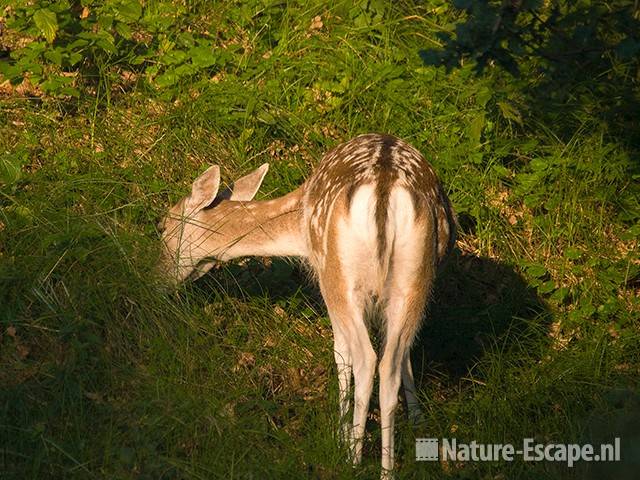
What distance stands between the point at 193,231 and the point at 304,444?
177cm

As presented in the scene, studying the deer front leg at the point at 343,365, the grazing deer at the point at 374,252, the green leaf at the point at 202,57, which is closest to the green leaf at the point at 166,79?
the green leaf at the point at 202,57

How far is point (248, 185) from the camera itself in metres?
6.74

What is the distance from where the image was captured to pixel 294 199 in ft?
21.0

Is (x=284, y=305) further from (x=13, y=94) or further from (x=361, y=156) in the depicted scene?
(x=13, y=94)

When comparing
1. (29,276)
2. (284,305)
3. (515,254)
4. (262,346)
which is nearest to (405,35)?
(515,254)

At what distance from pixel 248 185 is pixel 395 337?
1.76m

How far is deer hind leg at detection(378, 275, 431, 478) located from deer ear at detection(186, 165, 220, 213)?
5.13 feet

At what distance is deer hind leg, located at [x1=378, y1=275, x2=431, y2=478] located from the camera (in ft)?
17.3

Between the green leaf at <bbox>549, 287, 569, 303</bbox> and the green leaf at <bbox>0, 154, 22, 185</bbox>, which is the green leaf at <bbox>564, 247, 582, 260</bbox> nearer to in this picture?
the green leaf at <bbox>549, 287, 569, 303</bbox>

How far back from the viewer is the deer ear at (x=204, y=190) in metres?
6.50

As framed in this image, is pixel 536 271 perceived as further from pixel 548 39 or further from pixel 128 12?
pixel 128 12

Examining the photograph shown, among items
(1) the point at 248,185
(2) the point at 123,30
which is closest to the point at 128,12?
(2) the point at 123,30

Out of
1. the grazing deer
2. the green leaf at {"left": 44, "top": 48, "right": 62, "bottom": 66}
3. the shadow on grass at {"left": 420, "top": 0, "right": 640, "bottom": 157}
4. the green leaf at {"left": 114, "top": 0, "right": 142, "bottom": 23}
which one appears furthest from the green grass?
the shadow on grass at {"left": 420, "top": 0, "right": 640, "bottom": 157}

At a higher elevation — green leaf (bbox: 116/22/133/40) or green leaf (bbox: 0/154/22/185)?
green leaf (bbox: 116/22/133/40)
